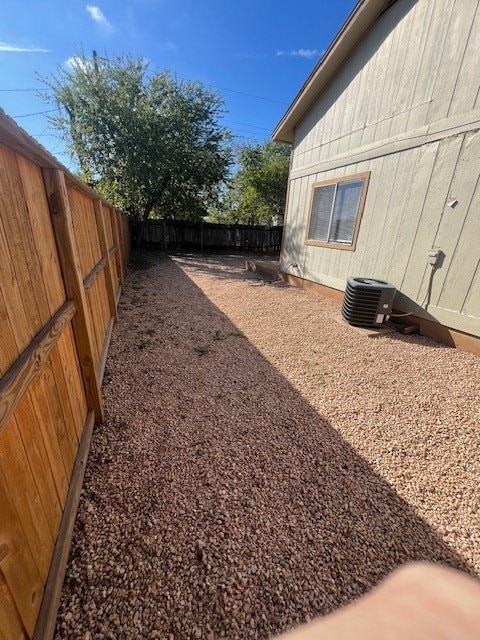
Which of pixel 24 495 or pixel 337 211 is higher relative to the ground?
pixel 337 211

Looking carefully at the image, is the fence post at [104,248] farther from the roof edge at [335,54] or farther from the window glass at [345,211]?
the roof edge at [335,54]

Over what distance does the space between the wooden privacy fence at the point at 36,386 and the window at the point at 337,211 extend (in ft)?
16.9

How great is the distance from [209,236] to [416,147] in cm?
1114

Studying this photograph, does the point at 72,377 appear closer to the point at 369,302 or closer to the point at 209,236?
the point at 369,302

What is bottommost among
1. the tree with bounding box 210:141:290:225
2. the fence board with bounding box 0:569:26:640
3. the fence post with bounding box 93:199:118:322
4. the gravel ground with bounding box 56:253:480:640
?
the gravel ground with bounding box 56:253:480:640

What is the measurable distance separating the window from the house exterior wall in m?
0.17

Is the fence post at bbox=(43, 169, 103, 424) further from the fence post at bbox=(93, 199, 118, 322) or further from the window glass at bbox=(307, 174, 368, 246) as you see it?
the window glass at bbox=(307, 174, 368, 246)

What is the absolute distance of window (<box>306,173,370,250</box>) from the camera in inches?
211

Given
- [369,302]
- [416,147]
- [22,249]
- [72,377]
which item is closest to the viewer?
[22,249]

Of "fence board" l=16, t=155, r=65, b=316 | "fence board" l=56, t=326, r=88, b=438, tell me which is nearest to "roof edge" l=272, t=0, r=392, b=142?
"fence board" l=16, t=155, r=65, b=316

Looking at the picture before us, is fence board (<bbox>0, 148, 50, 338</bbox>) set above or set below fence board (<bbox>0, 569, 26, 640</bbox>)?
above

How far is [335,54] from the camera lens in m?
5.44

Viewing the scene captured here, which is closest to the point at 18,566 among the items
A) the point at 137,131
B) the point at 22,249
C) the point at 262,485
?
the point at 22,249

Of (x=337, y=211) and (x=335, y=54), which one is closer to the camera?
(x=335, y=54)
